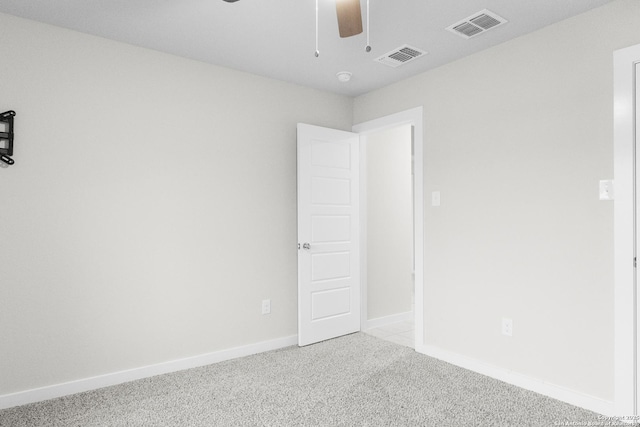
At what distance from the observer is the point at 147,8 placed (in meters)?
2.39

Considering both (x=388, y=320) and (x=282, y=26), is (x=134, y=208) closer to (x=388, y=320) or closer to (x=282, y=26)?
(x=282, y=26)

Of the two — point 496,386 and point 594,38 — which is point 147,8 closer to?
point 594,38

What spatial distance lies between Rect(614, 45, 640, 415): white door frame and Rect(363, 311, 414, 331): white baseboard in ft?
7.50

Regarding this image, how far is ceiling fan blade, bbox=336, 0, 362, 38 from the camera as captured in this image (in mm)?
1708

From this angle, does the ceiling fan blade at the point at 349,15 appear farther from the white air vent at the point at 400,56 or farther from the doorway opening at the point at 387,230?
the doorway opening at the point at 387,230

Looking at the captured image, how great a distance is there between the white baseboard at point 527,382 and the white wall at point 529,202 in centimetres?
4

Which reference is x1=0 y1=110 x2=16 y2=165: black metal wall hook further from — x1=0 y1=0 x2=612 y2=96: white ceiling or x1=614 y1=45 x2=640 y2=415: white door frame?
x1=614 y1=45 x2=640 y2=415: white door frame

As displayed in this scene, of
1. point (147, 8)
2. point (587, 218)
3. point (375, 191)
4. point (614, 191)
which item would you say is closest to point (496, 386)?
point (587, 218)

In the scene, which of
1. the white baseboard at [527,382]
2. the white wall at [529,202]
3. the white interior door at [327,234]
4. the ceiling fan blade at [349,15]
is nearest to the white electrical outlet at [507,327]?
the white wall at [529,202]

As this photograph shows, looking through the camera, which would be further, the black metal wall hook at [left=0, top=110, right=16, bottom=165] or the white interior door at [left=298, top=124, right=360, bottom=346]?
the white interior door at [left=298, top=124, right=360, bottom=346]

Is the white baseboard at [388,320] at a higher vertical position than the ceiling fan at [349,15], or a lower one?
lower

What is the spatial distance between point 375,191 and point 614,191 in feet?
7.69

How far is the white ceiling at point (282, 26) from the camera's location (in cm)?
236

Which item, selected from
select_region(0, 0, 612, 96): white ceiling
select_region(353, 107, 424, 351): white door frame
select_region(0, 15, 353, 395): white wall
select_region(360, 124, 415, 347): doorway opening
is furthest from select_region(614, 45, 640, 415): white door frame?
select_region(0, 15, 353, 395): white wall
